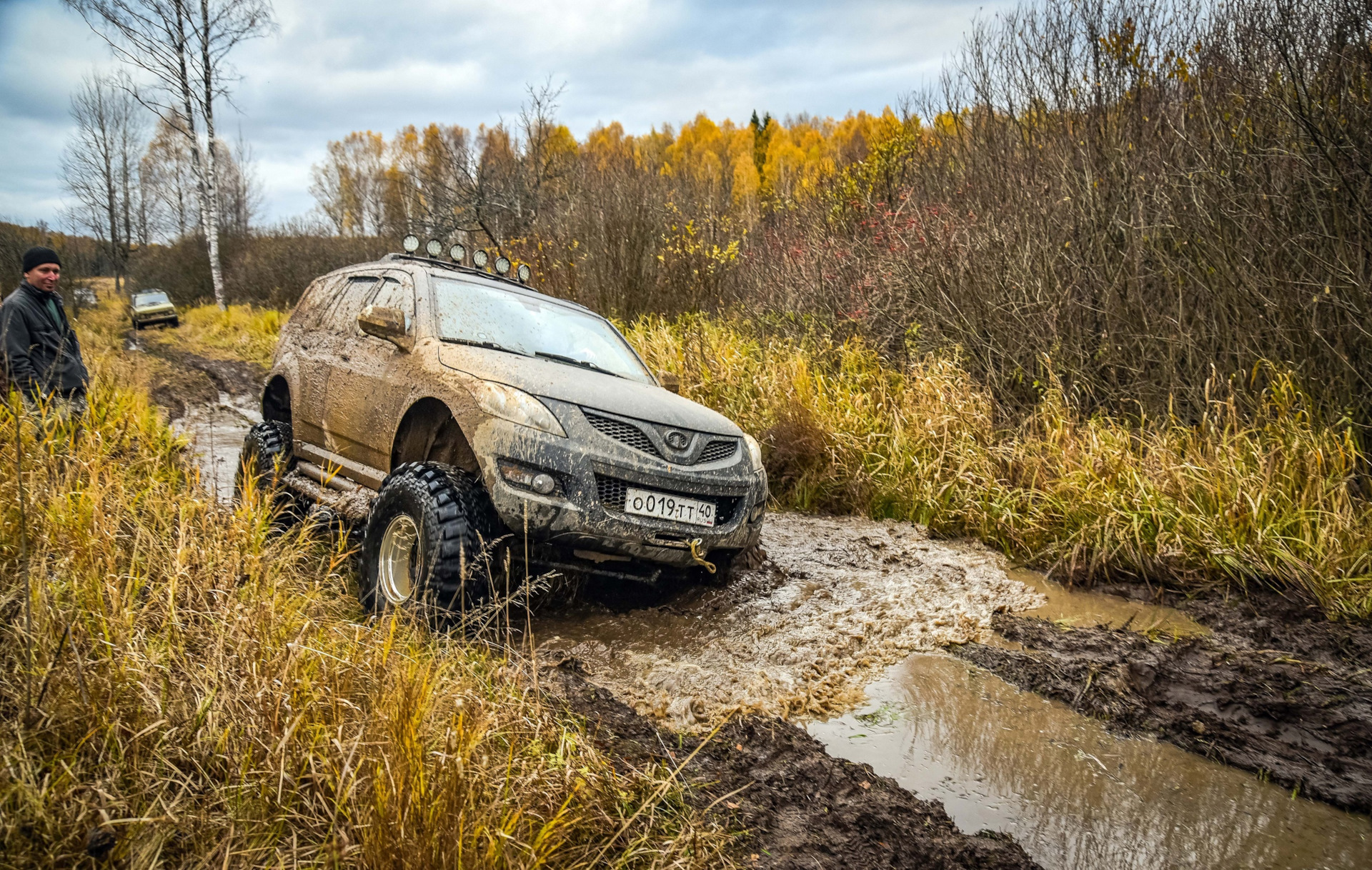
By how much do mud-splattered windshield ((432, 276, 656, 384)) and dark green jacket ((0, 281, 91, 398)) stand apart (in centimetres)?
291

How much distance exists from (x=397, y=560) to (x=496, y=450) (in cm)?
76

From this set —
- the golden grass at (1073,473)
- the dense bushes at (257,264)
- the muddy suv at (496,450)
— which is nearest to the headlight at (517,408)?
the muddy suv at (496,450)

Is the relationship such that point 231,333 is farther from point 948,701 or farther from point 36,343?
point 948,701

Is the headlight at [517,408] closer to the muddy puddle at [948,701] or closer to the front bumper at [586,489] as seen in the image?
the front bumper at [586,489]

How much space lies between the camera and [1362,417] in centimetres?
574

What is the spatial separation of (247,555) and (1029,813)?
305 centimetres

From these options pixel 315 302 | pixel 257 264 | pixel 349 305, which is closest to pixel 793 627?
pixel 349 305

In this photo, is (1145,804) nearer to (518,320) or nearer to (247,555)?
(247,555)

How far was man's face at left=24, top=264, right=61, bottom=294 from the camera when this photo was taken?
584 cm

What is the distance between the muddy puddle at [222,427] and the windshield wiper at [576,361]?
2.94m

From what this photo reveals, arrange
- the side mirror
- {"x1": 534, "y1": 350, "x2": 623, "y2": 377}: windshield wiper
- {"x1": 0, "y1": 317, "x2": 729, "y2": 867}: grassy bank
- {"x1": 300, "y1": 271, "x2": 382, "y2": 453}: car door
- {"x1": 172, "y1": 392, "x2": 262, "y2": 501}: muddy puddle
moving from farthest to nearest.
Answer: {"x1": 172, "y1": 392, "x2": 262, "y2": 501}: muddy puddle < {"x1": 300, "y1": 271, "x2": 382, "y2": 453}: car door < {"x1": 534, "y1": 350, "x2": 623, "y2": 377}: windshield wiper < the side mirror < {"x1": 0, "y1": 317, "x2": 729, "y2": 867}: grassy bank

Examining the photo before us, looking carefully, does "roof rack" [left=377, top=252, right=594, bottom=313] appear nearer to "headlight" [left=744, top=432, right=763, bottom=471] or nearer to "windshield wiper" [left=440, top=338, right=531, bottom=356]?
"windshield wiper" [left=440, top=338, right=531, bottom=356]

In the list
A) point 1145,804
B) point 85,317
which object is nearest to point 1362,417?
point 1145,804

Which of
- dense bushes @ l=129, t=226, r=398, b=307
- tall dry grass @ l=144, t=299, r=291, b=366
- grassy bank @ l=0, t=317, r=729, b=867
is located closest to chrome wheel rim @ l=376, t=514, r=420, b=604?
grassy bank @ l=0, t=317, r=729, b=867
